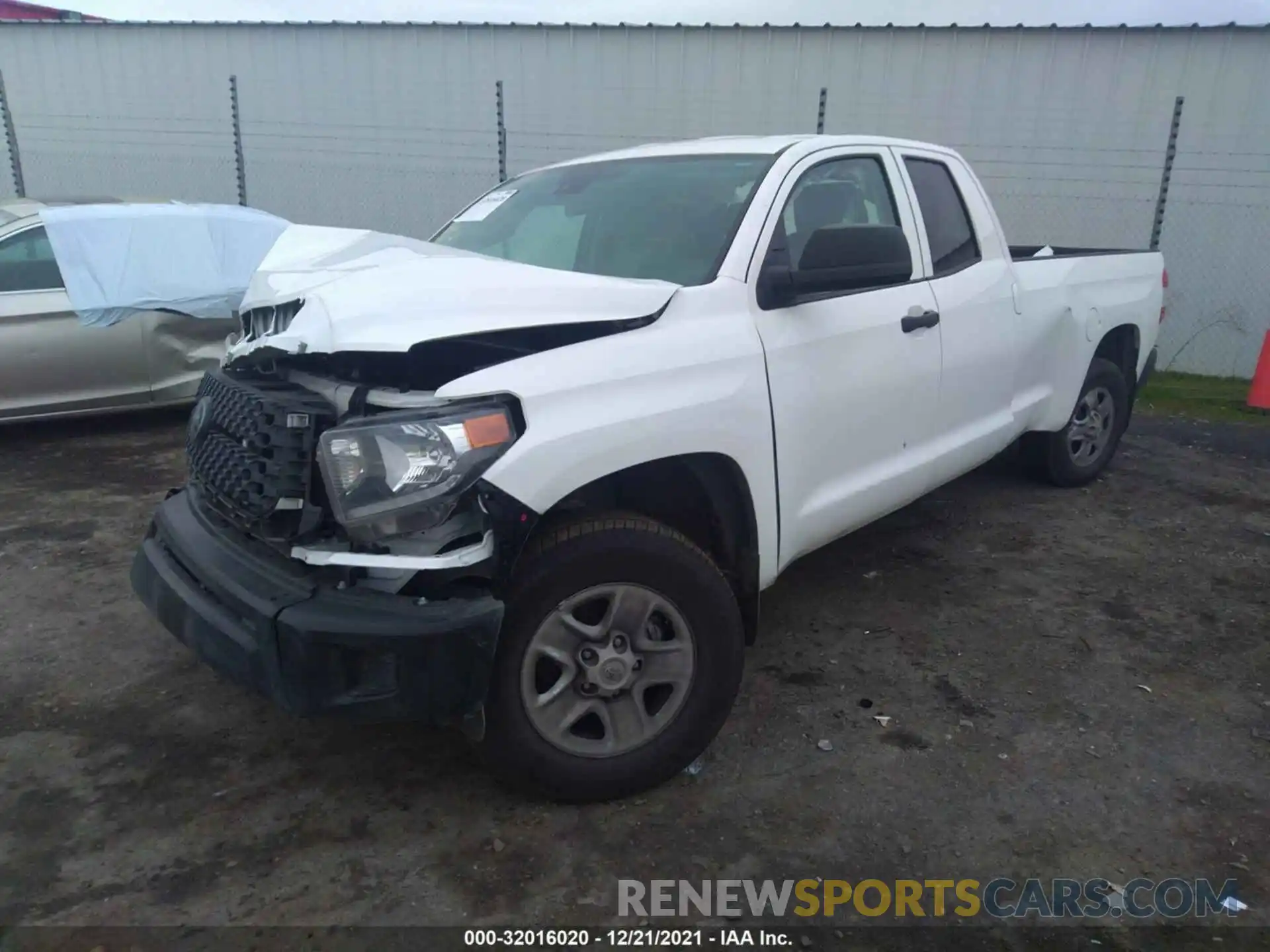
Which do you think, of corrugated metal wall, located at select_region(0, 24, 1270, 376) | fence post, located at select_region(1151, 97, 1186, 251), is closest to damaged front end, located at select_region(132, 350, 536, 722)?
fence post, located at select_region(1151, 97, 1186, 251)

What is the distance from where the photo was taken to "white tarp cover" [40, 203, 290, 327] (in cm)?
626

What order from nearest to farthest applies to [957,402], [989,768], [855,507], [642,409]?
[642,409] → [989,768] → [855,507] → [957,402]

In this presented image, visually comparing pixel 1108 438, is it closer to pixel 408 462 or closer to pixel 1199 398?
pixel 1199 398

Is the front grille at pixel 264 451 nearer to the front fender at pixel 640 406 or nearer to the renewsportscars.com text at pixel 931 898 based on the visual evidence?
the front fender at pixel 640 406

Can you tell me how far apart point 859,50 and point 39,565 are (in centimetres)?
883

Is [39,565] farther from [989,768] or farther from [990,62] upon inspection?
[990,62]

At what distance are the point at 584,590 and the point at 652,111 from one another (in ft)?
28.6

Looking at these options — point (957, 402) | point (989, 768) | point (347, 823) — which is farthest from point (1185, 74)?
point (347, 823)

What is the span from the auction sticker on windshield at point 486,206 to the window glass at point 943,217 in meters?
1.73

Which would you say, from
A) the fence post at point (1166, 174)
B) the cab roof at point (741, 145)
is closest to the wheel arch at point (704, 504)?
the cab roof at point (741, 145)

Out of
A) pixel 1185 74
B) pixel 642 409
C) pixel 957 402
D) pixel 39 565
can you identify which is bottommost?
pixel 39 565

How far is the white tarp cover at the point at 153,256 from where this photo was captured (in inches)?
246

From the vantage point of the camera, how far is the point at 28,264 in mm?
6145

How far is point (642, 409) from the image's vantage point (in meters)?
2.60
